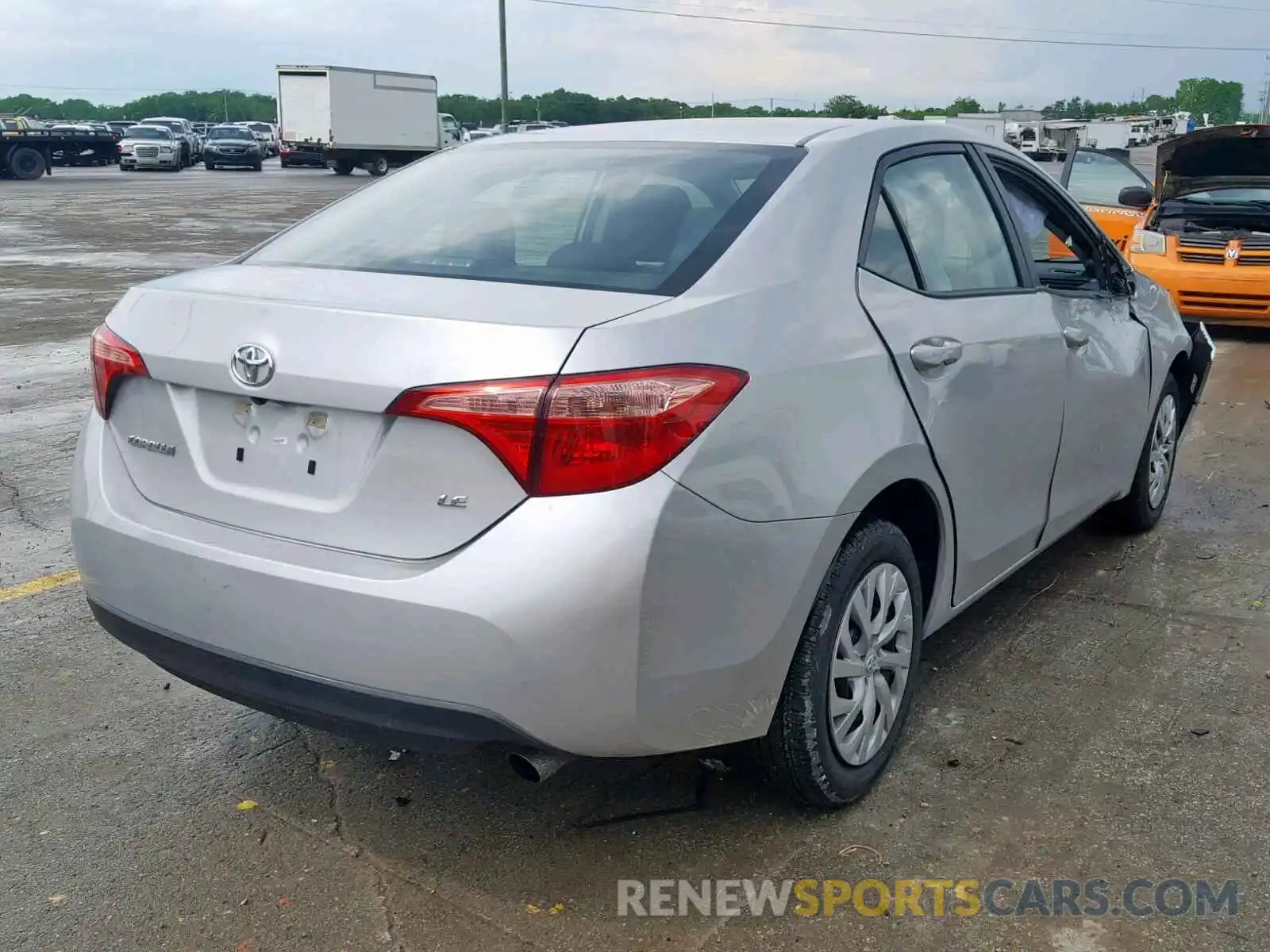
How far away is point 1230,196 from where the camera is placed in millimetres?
11383

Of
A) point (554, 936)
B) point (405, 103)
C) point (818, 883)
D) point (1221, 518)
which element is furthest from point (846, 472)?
point (405, 103)

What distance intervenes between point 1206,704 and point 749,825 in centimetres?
161

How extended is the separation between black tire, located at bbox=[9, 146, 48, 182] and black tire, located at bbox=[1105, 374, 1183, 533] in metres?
38.1

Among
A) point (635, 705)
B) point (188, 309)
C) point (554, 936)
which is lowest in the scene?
point (554, 936)

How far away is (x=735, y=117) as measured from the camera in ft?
12.4

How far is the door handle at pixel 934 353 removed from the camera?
123 inches

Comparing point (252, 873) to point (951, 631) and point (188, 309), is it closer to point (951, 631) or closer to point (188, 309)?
point (188, 309)

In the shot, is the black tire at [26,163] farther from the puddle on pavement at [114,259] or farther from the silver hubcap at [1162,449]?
the silver hubcap at [1162,449]

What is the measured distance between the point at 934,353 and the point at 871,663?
0.80m

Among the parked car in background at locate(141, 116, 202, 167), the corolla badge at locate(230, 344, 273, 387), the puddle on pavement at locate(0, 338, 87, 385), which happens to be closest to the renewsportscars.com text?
the corolla badge at locate(230, 344, 273, 387)

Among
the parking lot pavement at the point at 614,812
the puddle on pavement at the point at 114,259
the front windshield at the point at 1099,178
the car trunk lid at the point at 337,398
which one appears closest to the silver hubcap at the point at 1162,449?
the parking lot pavement at the point at 614,812

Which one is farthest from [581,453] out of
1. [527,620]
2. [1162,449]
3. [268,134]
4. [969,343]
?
[268,134]

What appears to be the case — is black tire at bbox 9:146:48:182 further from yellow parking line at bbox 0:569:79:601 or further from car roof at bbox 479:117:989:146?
car roof at bbox 479:117:989:146

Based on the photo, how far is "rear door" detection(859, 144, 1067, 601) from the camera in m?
3.17
